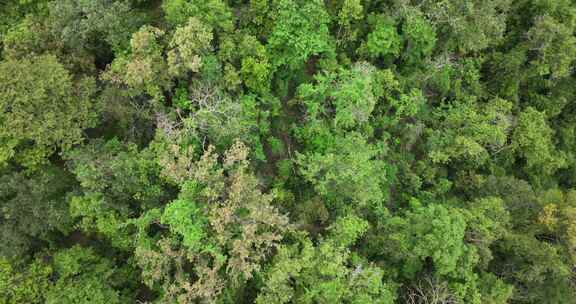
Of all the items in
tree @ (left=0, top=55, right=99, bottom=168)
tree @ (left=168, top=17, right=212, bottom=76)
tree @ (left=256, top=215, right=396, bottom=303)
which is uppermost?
tree @ (left=168, top=17, right=212, bottom=76)

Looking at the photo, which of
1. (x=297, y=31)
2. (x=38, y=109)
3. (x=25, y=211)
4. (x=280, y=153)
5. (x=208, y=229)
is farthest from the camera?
(x=280, y=153)

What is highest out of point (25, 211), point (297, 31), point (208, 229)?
point (297, 31)

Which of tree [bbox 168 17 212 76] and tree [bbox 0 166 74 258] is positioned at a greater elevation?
tree [bbox 168 17 212 76]

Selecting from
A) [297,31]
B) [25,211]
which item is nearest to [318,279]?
[297,31]

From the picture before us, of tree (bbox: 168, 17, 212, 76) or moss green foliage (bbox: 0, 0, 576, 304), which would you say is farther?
tree (bbox: 168, 17, 212, 76)

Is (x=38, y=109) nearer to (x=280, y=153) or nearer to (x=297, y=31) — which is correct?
(x=280, y=153)

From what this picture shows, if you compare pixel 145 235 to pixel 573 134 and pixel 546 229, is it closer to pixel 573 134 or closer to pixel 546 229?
pixel 546 229

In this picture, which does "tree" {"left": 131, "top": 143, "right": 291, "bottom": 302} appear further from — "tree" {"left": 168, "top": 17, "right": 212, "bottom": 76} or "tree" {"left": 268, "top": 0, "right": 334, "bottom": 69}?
"tree" {"left": 268, "top": 0, "right": 334, "bottom": 69}

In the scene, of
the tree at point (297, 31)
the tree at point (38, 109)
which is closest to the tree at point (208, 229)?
the tree at point (38, 109)

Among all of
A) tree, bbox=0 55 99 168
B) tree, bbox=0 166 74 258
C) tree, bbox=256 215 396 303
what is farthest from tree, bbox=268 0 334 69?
tree, bbox=0 166 74 258
